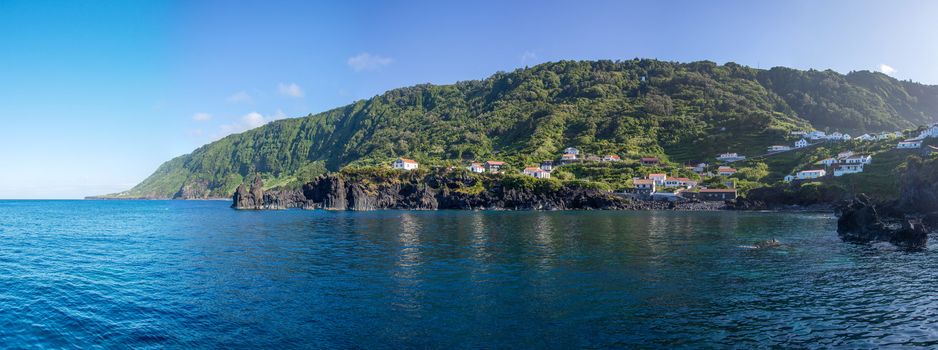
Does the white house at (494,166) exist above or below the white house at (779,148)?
below

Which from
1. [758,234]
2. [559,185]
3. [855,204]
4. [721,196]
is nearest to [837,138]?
[721,196]

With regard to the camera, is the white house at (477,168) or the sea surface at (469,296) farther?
the white house at (477,168)

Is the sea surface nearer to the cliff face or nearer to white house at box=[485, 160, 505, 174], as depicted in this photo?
the cliff face

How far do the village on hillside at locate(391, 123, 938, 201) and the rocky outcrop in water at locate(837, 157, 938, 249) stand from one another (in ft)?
199

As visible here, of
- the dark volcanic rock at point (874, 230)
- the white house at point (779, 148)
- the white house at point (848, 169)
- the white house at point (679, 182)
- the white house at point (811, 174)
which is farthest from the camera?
the white house at point (779, 148)

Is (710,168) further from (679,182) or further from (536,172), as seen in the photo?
(536,172)

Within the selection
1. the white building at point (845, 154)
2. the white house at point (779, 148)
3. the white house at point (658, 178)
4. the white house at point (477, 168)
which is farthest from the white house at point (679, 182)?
the white house at point (477, 168)

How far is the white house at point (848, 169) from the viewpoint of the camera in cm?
13468

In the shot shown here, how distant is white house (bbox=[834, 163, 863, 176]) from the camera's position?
135m

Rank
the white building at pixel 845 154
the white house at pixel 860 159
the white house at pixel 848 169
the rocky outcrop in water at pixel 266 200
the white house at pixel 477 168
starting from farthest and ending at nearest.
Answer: the white house at pixel 477 168 < the rocky outcrop in water at pixel 266 200 < the white building at pixel 845 154 < the white house at pixel 860 159 < the white house at pixel 848 169

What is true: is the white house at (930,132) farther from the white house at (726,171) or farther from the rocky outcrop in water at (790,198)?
the white house at (726,171)

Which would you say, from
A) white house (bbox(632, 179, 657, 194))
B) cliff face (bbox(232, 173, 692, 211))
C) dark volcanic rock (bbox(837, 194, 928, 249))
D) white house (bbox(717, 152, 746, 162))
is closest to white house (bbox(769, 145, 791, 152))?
white house (bbox(717, 152, 746, 162))

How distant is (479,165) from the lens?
181m

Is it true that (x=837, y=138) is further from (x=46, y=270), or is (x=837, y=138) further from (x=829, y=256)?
(x=46, y=270)
